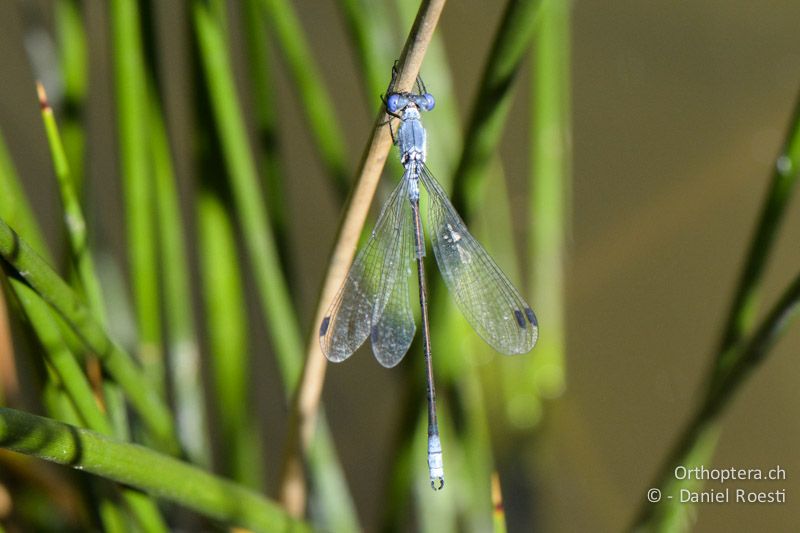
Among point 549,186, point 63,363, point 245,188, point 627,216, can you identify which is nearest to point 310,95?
point 245,188

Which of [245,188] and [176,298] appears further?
[176,298]

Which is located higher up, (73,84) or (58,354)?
(73,84)

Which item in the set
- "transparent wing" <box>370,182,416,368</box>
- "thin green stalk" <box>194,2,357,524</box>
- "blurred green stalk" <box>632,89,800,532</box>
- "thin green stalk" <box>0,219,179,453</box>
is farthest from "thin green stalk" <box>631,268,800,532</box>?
"thin green stalk" <box>0,219,179,453</box>

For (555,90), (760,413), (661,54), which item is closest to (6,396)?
(555,90)

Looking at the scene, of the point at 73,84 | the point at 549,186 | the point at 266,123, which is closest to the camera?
the point at 73,84

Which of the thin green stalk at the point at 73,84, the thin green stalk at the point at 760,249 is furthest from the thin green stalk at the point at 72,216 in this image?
the thin green stalk at the point at 760,249

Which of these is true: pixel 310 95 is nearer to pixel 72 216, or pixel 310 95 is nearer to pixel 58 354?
pixel 72 216

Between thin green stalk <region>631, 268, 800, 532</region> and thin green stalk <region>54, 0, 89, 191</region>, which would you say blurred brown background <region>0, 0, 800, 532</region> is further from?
thin green stalk <region>631, 268, 800, 532</region>

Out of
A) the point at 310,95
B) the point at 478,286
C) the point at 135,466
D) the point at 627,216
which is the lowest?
the point at 135,466
